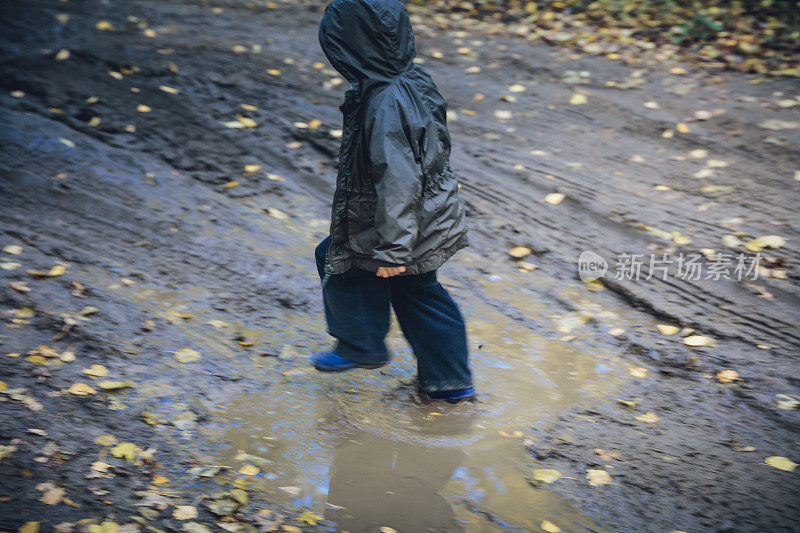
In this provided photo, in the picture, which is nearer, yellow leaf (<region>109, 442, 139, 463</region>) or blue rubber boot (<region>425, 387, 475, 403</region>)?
yellow leaf (<region>109, 442, 139, 463</region>)

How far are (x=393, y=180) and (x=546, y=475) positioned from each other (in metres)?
→ 1.47

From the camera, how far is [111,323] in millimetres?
3660

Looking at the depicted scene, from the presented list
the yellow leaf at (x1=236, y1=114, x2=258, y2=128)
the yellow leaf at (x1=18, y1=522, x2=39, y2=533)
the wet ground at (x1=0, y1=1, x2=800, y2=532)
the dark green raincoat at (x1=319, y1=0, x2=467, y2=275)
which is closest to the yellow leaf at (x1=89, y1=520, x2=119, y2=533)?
the wet ground at (x1=0, y1=1, x2=800, y2=532)

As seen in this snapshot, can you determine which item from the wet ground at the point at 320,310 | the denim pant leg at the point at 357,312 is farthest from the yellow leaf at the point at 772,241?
the denim pant leg at the point at 357,312

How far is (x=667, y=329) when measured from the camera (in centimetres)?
397

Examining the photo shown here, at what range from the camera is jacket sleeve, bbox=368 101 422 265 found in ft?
8.57

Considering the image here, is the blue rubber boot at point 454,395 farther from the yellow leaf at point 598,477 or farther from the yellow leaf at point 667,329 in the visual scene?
the yellow leaf at point 667,329

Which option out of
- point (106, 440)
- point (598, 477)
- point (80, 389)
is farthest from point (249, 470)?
point (598, 477)

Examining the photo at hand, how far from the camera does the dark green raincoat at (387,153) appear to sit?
2.62 meters

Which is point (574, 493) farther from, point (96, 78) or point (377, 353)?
point (96, 78)

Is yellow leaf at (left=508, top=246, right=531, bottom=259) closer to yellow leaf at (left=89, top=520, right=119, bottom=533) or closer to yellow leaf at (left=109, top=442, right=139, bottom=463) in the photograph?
yellow leaf at (left=109, top=442, right=139, bottom=463)

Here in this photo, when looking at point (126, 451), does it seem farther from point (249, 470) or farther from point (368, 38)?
point (368, 38)

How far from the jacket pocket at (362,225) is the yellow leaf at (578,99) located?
4.61m

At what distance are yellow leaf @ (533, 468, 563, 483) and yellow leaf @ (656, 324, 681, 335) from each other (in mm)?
1479
